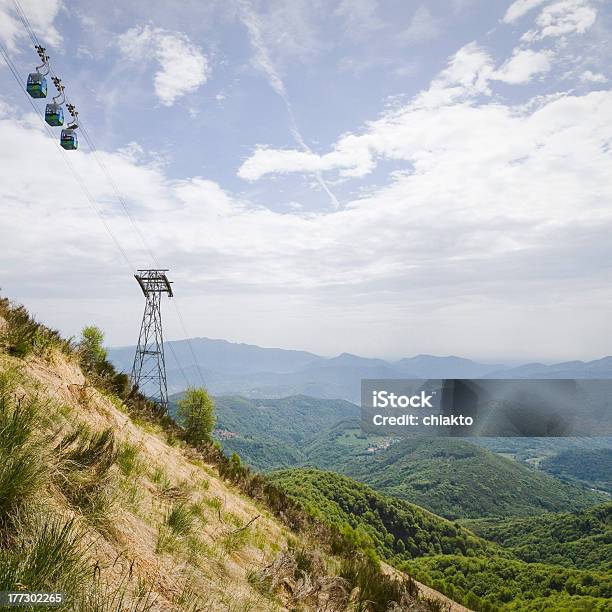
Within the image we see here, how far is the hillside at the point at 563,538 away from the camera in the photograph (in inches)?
4483

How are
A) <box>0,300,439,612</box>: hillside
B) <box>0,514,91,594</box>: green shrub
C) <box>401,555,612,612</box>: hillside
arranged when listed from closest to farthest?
<box>0,514,91,594</box>: green shrub, <box>0,300,439,612</box>: hillside, <box>401,555,612,612</box>: hillside

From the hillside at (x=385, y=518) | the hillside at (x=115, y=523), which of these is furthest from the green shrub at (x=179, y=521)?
the hillside at (x=385, y=518)

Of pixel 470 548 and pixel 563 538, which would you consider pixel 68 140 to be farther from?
pixel 563 538

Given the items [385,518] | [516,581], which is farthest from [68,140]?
[385,518]

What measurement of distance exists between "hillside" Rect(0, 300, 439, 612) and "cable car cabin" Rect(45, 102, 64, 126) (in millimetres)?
10637

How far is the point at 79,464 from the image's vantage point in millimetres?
5227

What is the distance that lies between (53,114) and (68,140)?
1.60 m

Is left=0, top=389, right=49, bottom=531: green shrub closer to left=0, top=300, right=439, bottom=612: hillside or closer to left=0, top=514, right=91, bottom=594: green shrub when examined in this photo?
left=0, top=300, right=439, bottom=612: hillside

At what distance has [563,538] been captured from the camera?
129m

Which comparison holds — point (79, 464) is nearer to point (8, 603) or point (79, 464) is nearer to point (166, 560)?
point (166, 560)

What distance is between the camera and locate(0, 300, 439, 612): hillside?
3449mm

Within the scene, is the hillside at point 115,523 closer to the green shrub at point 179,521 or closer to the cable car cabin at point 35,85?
the green shrub at point 179,521

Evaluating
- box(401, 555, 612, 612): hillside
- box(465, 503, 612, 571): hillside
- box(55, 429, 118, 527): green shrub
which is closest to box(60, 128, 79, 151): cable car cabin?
box(55, 429, 118, 527): green shrub

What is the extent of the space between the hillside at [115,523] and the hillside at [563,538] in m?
132
